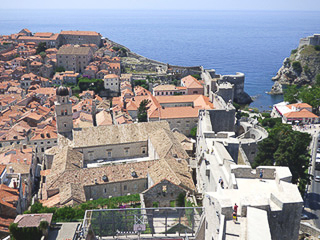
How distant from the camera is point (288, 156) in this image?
24562 mm

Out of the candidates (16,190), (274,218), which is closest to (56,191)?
(16,190)

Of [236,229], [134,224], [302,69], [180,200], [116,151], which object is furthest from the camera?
[302,69]

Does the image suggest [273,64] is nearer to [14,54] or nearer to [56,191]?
[14,54]

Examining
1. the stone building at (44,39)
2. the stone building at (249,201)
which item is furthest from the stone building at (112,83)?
the stone building at (249,201)

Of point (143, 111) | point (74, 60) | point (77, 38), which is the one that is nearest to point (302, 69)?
point (143, 111)

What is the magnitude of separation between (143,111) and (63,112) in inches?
560

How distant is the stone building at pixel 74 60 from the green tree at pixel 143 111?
32.1 m

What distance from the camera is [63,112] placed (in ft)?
112

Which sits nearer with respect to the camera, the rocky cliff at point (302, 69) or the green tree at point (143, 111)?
the green tree at point (143, 111)

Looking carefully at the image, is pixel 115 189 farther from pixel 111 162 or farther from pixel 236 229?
pixel 236 229

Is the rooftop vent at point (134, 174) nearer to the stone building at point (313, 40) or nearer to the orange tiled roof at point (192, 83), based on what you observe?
the orange tiled roof at point (192, 83)

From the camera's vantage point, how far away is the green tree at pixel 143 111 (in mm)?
45344

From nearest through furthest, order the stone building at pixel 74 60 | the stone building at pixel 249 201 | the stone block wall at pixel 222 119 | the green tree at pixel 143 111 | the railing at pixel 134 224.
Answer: the stone building at pixel 249 201 < the railing at pixel 134 224 < the stone block wall at pixel 222 119 < the green tree at pixel 143 111 < the stone building at pixel 74 60

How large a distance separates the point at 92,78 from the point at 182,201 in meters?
50.1
